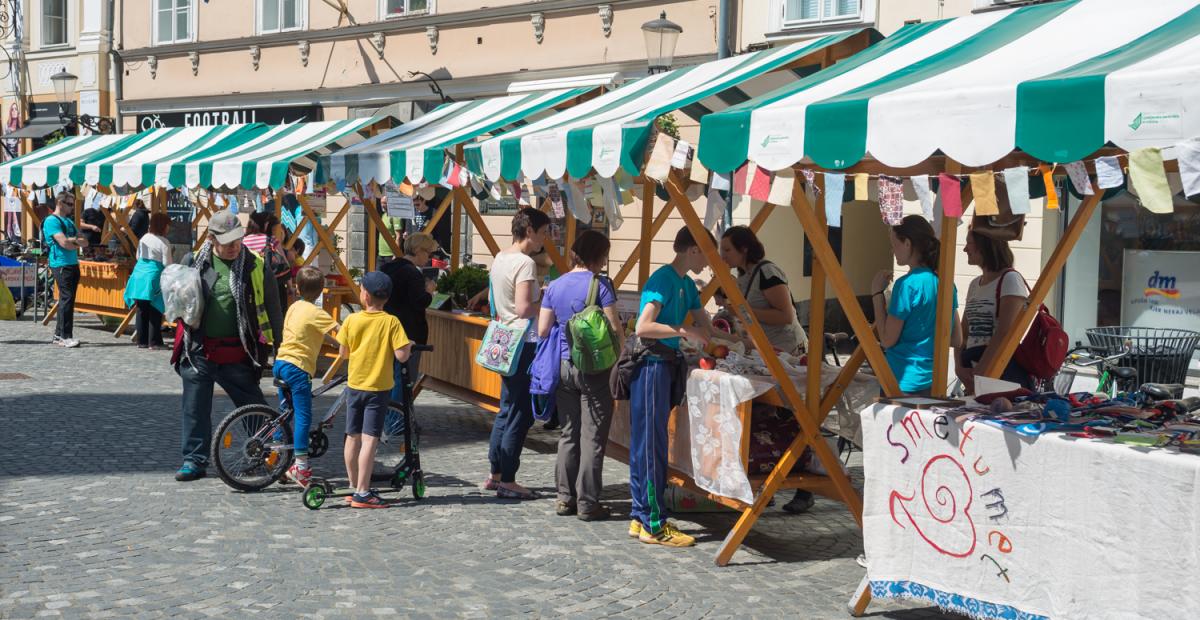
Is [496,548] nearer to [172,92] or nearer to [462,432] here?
[462,432]

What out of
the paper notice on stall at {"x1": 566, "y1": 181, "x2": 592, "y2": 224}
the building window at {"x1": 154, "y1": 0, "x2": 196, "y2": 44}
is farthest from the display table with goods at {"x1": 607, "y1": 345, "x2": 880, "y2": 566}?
the building window at {"x1": 154, "y1": 0, "x2": 196, "y2": 44}

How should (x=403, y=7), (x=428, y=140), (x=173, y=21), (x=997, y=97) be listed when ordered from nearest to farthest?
(x=997, y=97) → (x=428, y=140) → (x=403, y=7) → (x=173, y=21)

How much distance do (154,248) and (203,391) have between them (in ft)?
24.7

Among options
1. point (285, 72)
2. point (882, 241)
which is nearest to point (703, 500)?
point (882, 241)

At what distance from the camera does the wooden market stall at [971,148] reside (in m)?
4.55

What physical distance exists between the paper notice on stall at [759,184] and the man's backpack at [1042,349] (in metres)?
1.51

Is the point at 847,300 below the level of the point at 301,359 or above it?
above

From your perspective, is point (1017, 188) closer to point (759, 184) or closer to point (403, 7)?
point (759, 184)

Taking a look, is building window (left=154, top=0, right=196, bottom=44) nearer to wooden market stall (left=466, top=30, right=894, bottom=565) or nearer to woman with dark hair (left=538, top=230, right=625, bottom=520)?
wooden market stall (left=466, top=30, right=894, bottom=565)

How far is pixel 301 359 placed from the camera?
24.2 feet

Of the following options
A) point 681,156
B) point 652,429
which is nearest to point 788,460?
point 652,429

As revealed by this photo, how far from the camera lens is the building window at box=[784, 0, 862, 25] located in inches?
610

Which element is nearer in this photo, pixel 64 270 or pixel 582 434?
pixel 582 434

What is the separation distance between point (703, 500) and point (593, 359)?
123cm
